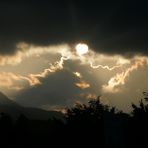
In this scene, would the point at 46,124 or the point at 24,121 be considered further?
the point at 46,124

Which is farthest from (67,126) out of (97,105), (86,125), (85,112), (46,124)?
(46,124)

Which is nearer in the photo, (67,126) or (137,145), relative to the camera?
(137,145)

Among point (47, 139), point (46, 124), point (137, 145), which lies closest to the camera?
point (137, 145)

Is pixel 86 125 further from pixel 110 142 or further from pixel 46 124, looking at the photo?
pixel 110 142

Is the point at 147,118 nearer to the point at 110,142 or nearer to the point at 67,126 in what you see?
the point at 67,126

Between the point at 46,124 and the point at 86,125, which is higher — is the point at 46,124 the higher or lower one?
the higher one

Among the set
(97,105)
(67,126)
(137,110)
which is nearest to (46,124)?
(97,105)

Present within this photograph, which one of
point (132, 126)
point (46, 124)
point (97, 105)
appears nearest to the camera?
point (132, 126)

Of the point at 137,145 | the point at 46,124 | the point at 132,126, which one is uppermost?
the point at 46,124

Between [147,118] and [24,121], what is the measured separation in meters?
22.8

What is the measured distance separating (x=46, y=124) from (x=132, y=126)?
42.3 meters

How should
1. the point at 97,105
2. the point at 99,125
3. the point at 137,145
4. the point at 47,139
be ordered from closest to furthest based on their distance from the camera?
the point at 137,145, the point at 99,125, the point at 47,139, the point at 97,105

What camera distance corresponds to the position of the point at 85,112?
64062 mm

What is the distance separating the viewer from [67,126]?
2266 inches
